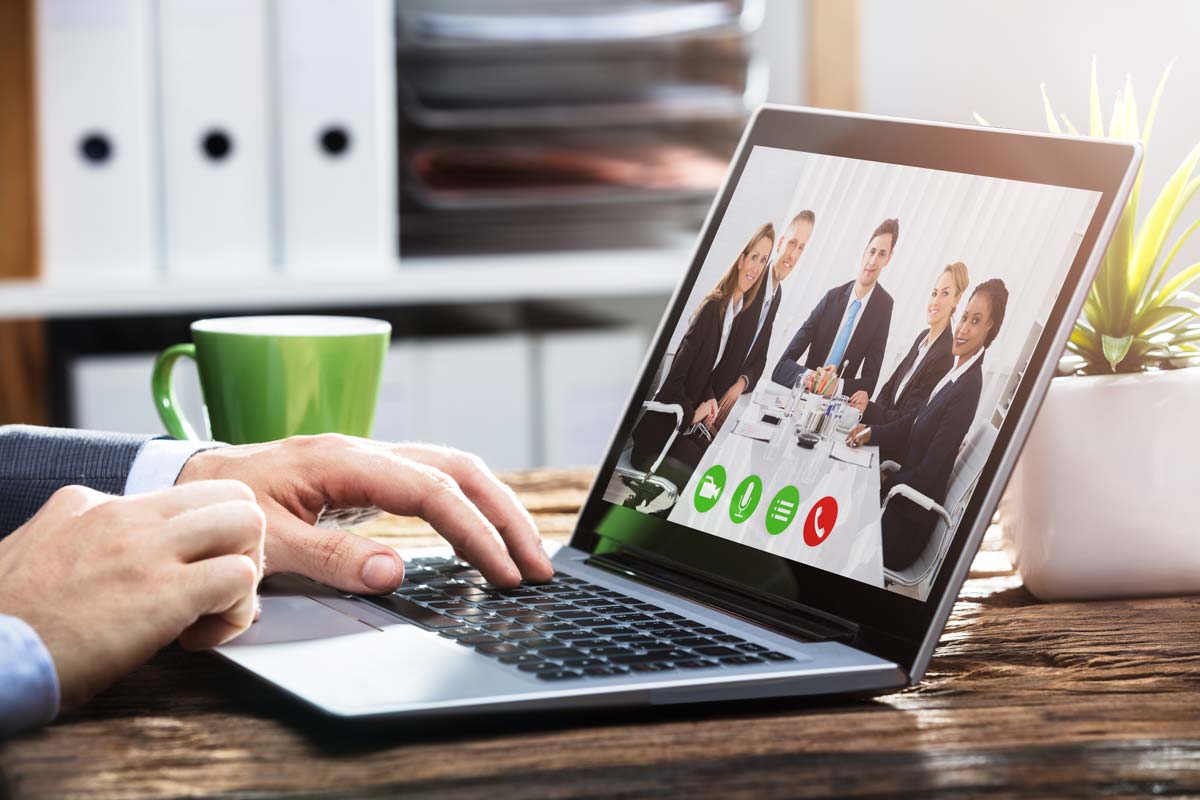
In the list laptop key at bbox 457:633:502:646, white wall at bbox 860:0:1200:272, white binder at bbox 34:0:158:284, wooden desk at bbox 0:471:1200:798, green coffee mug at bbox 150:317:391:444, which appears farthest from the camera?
white binder at bbox 34:0:158:284

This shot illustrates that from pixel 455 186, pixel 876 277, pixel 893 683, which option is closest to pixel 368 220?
pixel 455 186

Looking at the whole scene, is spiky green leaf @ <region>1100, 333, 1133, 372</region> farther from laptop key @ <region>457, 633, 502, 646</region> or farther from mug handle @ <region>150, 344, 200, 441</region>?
mug handle @ <region>150, 344, 200, 441</region>

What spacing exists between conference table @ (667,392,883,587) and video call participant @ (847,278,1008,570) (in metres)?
0.01

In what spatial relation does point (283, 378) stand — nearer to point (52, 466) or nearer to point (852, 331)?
point (52, 466)

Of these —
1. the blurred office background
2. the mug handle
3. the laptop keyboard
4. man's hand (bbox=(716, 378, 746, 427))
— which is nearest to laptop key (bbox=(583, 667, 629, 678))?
the laptop keyboard

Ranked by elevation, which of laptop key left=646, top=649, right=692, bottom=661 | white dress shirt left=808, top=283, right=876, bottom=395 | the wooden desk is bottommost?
the wooden desk

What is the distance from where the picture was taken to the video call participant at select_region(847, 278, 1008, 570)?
1.89ft

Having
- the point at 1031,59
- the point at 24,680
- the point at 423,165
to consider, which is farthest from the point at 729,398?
the point at 423,165

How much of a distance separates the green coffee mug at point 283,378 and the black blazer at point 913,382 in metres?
0.34

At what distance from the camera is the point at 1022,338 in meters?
0.57

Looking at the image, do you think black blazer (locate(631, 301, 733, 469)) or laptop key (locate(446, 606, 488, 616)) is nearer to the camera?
laptop key (locate(446, 606, 488, 616))

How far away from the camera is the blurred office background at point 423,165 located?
154cm

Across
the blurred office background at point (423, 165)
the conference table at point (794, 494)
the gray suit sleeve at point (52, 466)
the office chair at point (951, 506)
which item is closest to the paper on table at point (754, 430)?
the conference table at point (794, 494)

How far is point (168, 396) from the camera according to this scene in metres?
0.90
